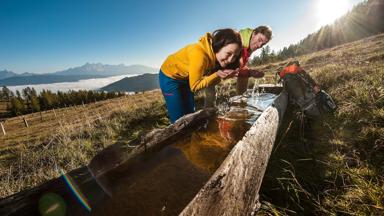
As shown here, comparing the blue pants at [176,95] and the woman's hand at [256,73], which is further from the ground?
the woman's hand at [256,73]

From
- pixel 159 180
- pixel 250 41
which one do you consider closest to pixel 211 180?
pixel 159 180

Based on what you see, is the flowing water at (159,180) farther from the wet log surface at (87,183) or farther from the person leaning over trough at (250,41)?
the person leaning over trough at (250,41)

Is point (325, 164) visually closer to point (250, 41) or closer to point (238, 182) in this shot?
point (238, 182)

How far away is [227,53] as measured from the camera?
2.70 m

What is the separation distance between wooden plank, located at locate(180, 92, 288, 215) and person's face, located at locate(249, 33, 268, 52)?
7.94 ft

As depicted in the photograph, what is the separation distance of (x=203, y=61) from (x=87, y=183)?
1883mm

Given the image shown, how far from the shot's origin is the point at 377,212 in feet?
4.65

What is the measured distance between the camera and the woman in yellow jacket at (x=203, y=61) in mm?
2600

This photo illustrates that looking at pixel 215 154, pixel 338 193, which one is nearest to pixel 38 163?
pixel 215 154

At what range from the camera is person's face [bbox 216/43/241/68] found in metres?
2.63

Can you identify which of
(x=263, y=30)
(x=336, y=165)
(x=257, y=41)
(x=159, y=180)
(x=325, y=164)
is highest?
(x=263, y=30)

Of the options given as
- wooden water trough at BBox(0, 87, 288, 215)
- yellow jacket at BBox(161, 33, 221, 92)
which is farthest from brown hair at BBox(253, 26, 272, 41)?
wooden water trough at BBox(0, 87, 288, 215)

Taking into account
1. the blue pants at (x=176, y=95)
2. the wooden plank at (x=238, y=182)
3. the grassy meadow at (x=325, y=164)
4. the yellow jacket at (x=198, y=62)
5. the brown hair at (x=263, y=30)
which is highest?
the brown hair at (x=263, y=30)

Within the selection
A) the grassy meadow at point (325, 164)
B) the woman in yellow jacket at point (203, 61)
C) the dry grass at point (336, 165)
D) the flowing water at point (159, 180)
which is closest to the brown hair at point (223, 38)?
the woman in yellow jacket at point (203, 61)
